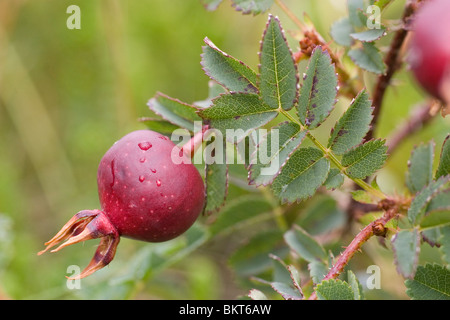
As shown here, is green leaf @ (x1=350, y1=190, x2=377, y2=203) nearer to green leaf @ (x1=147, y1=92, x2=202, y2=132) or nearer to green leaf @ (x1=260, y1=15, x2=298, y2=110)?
green leaf @ (x1=260, y1=15, x2=298, y2=110)

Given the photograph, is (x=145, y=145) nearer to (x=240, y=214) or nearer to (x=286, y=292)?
(x=286, y=292)

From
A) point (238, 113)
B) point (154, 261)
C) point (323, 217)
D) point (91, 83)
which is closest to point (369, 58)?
point (238, 113)

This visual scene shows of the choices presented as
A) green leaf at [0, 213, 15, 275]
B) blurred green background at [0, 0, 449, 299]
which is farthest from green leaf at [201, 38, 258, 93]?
blurred green background at [0, 0, 449, 299]

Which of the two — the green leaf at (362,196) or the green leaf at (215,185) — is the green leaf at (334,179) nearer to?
the green leaf at (362,196)

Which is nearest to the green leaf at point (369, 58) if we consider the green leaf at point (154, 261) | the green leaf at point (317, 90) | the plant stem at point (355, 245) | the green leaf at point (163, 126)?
the green leaf at point (317, 90)

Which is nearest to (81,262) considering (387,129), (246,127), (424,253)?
(246,127)

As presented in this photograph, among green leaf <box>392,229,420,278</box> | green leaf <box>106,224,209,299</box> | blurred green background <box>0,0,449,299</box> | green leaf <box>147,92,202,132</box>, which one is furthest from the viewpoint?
blurred green background <box>0,0,449,299</box>
